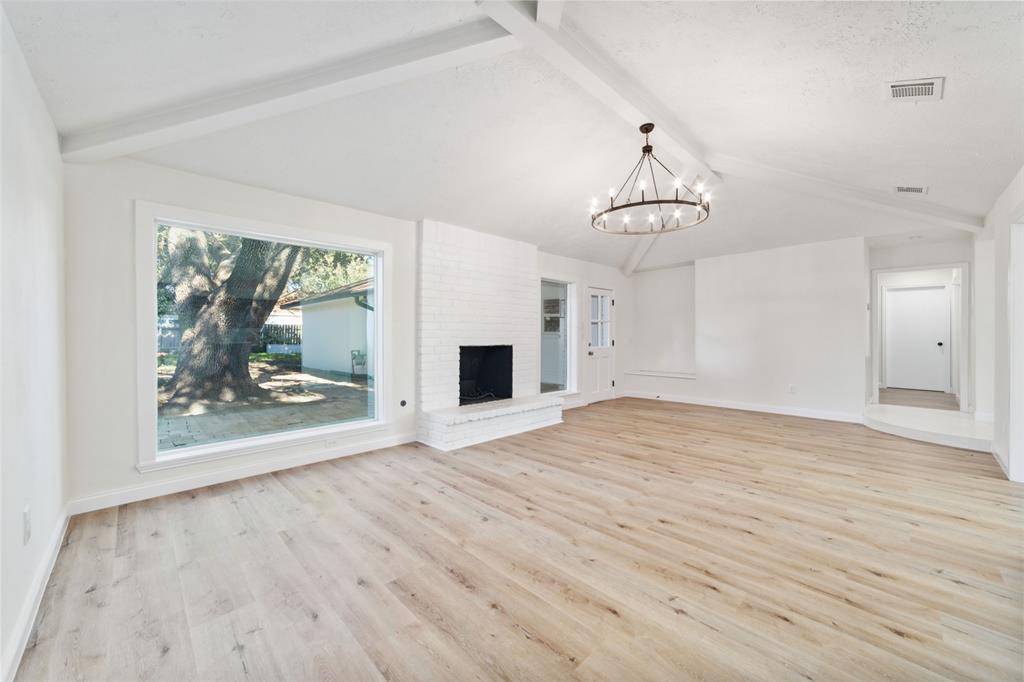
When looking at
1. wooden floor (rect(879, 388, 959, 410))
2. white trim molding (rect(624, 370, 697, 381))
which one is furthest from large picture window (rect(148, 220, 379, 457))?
wooden floor (rect(879, 388, 959, 410))

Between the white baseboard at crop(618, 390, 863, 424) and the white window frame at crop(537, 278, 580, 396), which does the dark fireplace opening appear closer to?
the white window frame at crop(537, 278, 580, 396)

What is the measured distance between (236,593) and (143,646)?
0.35m

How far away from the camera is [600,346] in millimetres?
7520

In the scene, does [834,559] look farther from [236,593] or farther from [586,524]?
[236,593]

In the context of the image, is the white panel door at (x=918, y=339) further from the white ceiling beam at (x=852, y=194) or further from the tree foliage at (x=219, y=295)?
the tree foliage at (x=219, y=295)

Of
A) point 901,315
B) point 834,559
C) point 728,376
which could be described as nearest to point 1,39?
point 834,559

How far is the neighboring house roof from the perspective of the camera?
3918 millimetres

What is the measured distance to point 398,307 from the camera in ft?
14.8

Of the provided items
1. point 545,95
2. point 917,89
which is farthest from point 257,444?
point 917,89

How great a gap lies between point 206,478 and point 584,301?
5613mm

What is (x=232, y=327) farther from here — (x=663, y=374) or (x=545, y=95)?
(x=663, y=374)

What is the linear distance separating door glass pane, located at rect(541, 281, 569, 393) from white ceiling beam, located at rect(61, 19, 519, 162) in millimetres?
4468

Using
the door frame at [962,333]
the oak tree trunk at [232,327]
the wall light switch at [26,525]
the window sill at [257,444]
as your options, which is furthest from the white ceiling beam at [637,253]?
the wall light switch at [26,525]

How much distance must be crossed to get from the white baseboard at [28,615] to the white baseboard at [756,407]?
741 centimetres
